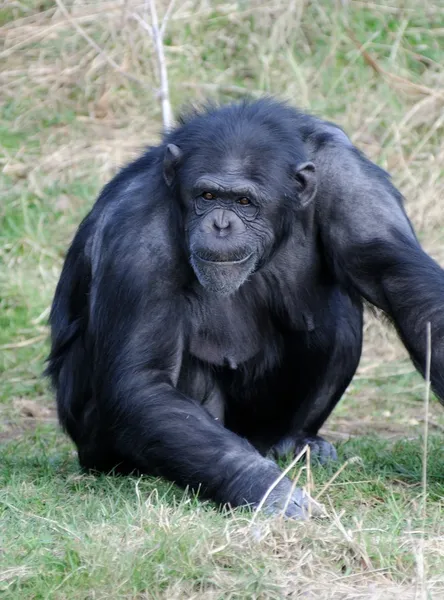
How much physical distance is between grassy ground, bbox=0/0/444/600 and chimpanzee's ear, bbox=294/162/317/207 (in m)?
1.33

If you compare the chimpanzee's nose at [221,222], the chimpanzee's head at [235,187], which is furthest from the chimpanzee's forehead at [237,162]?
the chimpanzee's nose at [221,222]

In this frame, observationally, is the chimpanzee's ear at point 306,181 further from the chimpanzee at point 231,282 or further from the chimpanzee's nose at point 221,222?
the chimpanzee's nose at point 221,222

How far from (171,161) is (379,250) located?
1050 mm

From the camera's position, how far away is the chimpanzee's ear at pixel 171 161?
5.44m

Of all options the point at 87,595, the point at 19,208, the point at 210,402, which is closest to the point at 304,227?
the point at 210,402

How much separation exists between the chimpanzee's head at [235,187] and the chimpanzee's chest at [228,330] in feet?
0.99

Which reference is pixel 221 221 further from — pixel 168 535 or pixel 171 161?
pixel 168 535

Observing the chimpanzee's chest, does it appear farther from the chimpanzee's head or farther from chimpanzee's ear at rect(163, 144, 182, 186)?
chimpanzee's ear at rect(163, 144, 182, 186)

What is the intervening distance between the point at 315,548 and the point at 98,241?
7.58ft

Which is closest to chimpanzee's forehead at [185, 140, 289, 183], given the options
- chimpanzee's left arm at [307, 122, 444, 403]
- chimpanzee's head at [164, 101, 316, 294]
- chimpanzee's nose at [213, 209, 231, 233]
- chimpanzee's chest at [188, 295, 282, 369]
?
chimpanzee's head at [164, 101, 316, 294]

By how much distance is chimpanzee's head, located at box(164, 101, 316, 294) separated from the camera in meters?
5.27

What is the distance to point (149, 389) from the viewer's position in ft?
17.5

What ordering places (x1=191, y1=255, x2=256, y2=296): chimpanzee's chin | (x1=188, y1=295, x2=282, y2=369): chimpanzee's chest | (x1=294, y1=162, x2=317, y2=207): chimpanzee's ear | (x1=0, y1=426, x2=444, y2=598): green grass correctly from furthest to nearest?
(x1=188, y1=295, x2=282, y2=369): chimpanzee's chest → (x1=294, y1=162, x2=317, y2=207): chimpanzee's ear → (x1=191, y1=255, x2=256, y2=296): chimpanzee's chin → (x1=0, y1=426, x2=444, y2=598): green grass

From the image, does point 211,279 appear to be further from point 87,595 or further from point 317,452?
point 87,595
